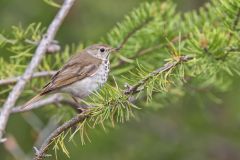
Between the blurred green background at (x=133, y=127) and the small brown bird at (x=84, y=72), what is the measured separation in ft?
3.26

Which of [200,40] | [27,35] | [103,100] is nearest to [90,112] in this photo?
[103,100]

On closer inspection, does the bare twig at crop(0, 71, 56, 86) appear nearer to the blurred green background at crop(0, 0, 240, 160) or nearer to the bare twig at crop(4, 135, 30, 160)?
the bare twig at crop(4, 135, 30, 160)

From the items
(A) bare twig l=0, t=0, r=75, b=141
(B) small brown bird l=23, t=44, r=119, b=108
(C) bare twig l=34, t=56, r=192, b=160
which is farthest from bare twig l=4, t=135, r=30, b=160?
(C) bare twig l=34, t=56, r=192, b=160

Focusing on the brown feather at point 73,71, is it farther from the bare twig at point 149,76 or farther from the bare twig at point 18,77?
the bare twig at point 149,76

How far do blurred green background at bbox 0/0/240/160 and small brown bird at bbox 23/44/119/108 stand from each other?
99cm

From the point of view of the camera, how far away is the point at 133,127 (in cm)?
496

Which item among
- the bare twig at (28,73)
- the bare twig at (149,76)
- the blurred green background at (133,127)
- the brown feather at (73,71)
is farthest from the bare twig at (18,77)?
the blurred green background at (133,127)

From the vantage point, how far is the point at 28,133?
4852 mm

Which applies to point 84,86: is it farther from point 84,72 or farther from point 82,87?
point 84,72

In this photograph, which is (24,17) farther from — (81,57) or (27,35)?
(27,35)

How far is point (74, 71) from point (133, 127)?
146 centimetres

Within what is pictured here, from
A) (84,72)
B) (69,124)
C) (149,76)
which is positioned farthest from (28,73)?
(84,72)

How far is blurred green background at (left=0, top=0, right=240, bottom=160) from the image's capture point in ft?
15.4

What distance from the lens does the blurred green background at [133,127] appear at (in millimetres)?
4695
